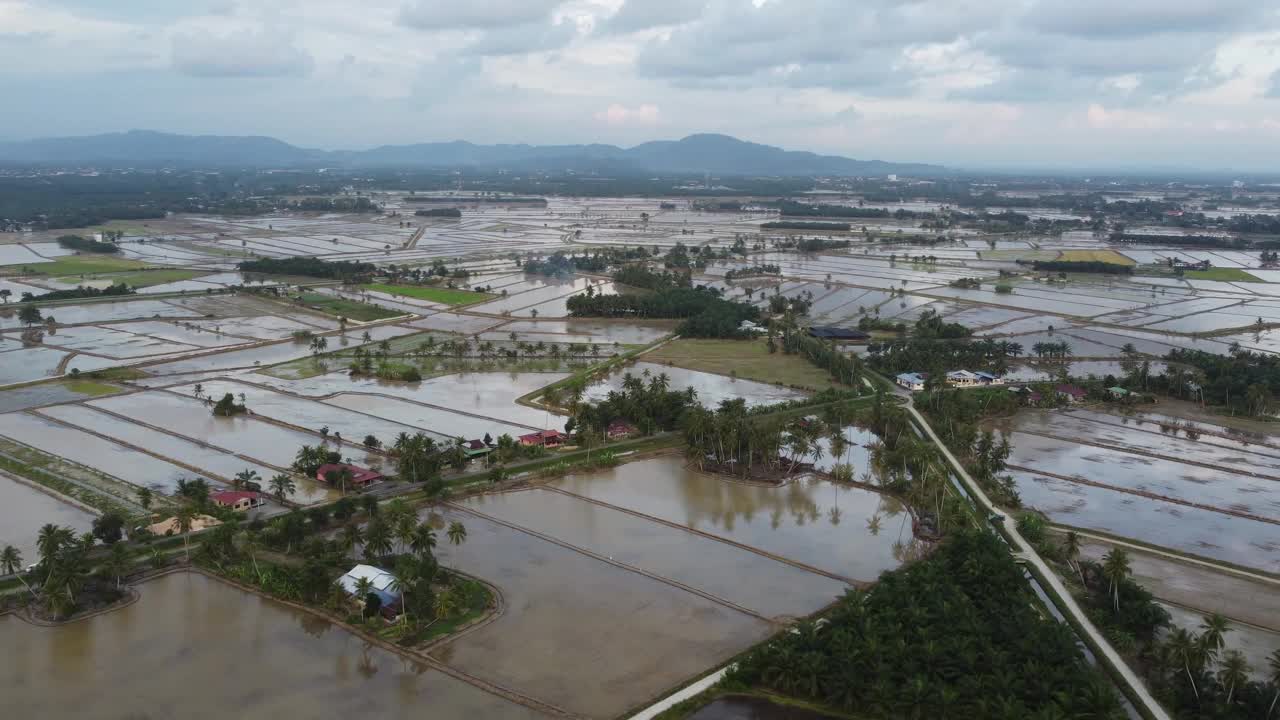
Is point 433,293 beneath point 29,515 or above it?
above

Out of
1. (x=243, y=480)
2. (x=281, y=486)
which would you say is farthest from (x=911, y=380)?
(x=243, y=480)

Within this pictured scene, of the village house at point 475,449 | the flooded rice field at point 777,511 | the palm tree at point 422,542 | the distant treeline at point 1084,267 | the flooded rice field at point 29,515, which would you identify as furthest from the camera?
the distant treeline at point 1084,267

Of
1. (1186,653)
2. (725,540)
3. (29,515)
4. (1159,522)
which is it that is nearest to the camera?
(1186,653)

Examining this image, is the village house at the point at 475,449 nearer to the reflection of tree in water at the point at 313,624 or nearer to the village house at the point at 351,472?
the village house at the point at 351,472

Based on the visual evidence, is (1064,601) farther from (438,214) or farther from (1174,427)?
(438,214)

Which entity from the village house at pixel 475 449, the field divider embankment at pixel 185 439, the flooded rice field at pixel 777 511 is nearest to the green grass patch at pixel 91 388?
the field divider embankment at pixel 185 439
